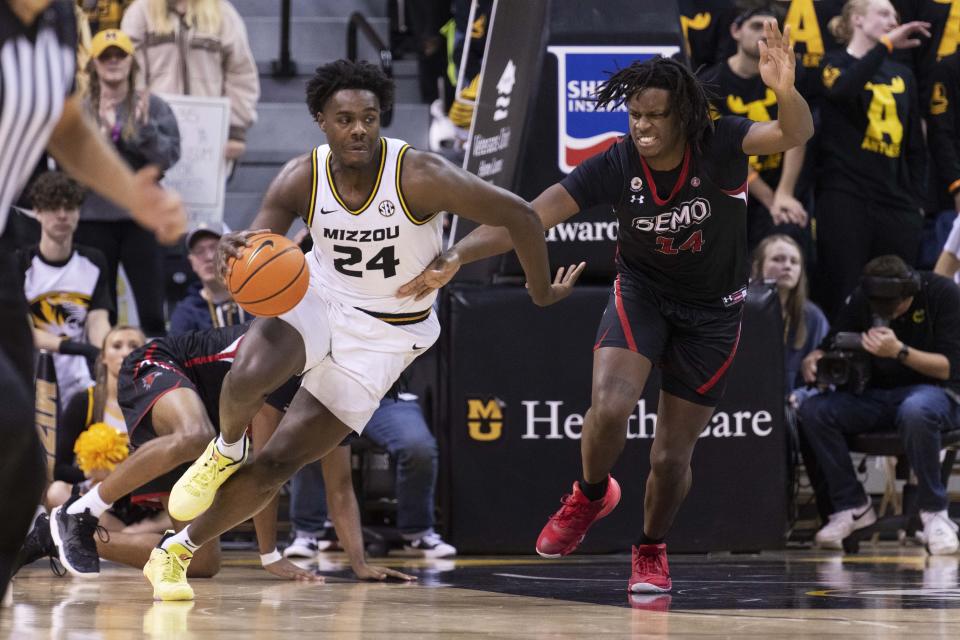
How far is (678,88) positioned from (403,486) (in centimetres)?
292

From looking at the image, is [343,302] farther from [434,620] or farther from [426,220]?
[434,620]

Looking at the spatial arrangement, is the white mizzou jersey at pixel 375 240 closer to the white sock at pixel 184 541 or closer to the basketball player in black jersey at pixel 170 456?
the white sock at pixel 184 541

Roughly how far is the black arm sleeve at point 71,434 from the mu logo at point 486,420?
78.4 inches

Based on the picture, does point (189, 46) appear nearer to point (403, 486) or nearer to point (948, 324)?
point (403, 486)

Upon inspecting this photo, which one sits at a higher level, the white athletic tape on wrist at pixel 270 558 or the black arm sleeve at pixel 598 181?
the black arm sleeve at pixel 598 181

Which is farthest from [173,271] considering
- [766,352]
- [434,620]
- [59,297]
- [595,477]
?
[434,620]

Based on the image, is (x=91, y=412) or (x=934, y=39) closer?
(x=91, y=412)

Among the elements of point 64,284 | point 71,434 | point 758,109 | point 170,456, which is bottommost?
point 71,434

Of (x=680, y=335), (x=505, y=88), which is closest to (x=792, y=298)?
(x=505, y=88)

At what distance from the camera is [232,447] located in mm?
5035

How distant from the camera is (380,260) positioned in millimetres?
5215

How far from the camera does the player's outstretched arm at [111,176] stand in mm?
3062

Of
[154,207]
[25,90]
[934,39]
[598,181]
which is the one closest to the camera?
[25,90]

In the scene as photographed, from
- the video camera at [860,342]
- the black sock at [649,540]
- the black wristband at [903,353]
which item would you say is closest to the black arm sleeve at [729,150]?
the black sock at [649,540]
